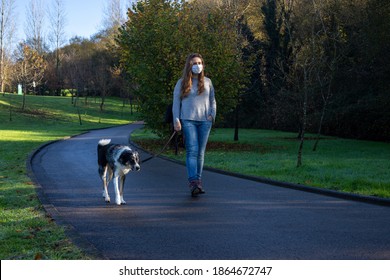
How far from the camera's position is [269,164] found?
14.3m

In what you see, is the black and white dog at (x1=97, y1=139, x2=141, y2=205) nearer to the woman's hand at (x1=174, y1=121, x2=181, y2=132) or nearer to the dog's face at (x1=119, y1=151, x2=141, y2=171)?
the dog's face at (x1=119, y1=151, x2=141, y2=171)

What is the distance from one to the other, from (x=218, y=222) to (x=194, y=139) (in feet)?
7.30

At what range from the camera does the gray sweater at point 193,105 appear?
8.08 metres

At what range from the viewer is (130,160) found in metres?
7.44

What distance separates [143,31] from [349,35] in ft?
46.3

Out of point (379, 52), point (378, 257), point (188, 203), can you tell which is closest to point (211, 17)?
point (379, 52)

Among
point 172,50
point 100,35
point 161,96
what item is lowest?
point 161,96

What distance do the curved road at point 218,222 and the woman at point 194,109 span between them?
76 centimetres

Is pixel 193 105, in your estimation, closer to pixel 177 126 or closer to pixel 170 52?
pixel 177 126

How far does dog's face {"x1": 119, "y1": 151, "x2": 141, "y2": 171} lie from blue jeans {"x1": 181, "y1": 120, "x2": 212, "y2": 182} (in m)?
1.09

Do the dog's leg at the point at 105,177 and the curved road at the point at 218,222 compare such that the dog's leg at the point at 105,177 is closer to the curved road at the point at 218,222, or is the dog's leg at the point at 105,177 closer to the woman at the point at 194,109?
the curved road at the point at 218,222

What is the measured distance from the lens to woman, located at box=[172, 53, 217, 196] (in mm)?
8023

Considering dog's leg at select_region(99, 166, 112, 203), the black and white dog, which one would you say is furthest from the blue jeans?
dog's leg at select_region(99, 166, 112, 203)

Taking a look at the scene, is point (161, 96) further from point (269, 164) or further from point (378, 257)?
point (378, 257)
